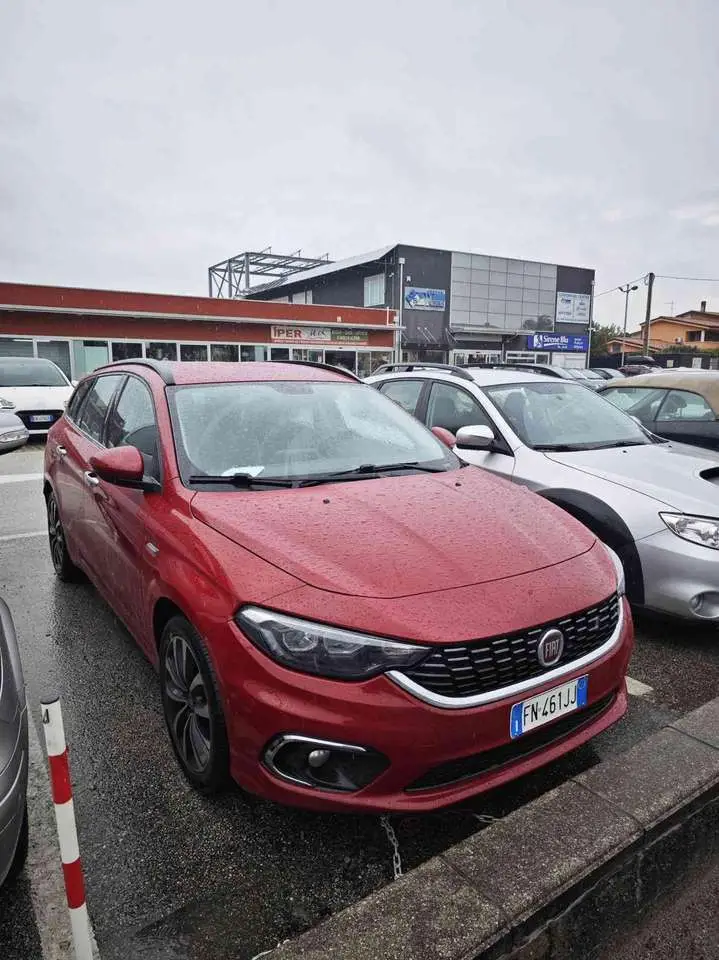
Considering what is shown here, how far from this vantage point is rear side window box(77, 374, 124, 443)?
3.90 metres

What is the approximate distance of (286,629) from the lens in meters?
1.97

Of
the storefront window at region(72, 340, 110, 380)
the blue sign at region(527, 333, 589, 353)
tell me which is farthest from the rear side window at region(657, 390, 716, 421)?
the blue sign at region(527, 333, 589, 353)

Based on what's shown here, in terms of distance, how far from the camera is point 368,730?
1.88 m

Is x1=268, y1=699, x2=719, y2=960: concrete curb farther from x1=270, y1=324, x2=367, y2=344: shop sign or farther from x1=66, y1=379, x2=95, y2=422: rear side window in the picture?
x1=270, y1=324, x2=367, y2=344: shop sign

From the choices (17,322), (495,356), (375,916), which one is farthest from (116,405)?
(495,356)

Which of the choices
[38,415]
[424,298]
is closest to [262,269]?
[424,298]

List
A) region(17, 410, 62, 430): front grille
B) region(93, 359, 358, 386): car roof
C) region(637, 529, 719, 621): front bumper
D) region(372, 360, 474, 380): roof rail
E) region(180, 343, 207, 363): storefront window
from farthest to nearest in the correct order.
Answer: region(180, 343, 207, 363): storefront window, region(17, 410, 62, 430): front grille, region(372, 360, 474, 380): roof rail, region(637, 529, 719, 621): front bumper, region(93, 359, 358, 386): car roof

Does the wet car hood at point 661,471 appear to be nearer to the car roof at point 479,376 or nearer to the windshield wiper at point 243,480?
the car roof at point 479,376

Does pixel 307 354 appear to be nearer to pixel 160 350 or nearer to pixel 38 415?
pixel 160 350

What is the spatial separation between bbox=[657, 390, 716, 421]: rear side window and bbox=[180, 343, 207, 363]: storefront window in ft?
76.5

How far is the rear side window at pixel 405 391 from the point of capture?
223 inches

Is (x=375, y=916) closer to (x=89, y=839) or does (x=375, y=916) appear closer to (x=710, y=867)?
(x=89, y=839)

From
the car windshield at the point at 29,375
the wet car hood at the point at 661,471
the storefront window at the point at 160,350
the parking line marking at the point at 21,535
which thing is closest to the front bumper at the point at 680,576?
the wet car hood at the point at 661,471

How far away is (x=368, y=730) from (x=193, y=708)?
2.65 ft
